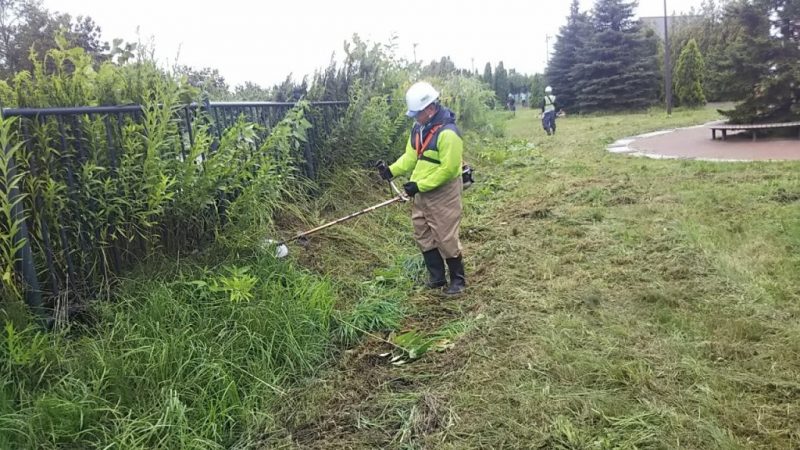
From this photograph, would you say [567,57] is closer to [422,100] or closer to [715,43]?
[715,43]

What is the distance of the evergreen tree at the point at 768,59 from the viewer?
1238cm

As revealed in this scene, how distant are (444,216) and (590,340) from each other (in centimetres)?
157

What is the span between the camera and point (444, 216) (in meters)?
4.38

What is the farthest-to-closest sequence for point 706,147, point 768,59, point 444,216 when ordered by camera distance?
point 768,59 < point 706,147 < point 444,216

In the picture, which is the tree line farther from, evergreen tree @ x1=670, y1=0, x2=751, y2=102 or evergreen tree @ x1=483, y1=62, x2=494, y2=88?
evergreen tree @ x1=483, y1=62, x2=494, y2=88

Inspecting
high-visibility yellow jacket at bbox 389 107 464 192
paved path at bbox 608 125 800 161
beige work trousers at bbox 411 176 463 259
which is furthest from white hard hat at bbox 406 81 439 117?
paved path at bbox 608 125 800 161

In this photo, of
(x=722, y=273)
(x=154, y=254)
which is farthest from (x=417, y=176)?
(x=722, y=273)

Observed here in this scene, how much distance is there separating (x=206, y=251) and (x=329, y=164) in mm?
2852

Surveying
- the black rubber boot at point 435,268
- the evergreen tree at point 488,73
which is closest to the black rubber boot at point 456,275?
the black rubber boot at point 435,268

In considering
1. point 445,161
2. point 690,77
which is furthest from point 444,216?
point 690,77

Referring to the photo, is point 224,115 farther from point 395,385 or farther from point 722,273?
point 722,273

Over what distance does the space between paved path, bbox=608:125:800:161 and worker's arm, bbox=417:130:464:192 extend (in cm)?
720

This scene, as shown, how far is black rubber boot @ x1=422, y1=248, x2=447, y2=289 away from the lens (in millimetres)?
4520

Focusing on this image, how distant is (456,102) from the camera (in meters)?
13.8
